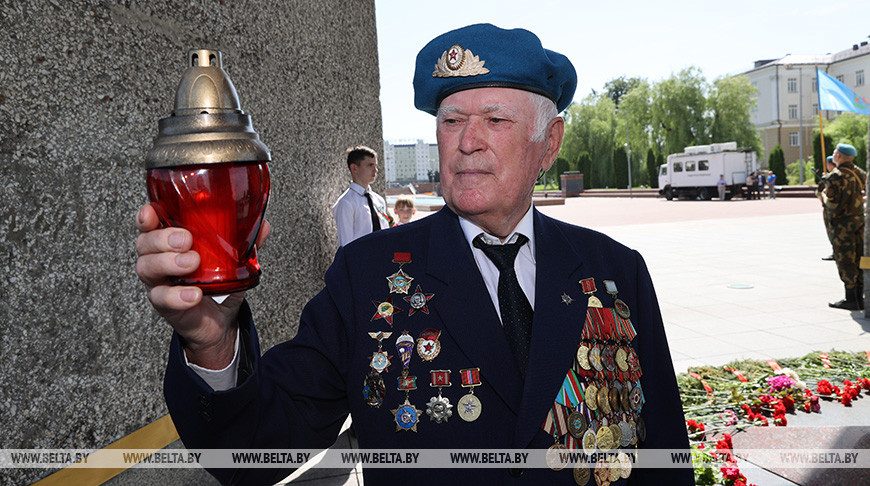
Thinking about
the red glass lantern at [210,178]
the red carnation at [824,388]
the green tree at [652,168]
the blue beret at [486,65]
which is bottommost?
the red carnation at [824,388]

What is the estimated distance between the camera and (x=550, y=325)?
1.65 meters

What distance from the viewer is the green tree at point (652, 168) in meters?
52.4

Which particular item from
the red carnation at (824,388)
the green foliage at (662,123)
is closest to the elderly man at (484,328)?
the red carnation at (824,388)

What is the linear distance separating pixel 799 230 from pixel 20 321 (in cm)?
1937

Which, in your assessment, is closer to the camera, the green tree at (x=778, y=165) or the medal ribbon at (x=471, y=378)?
the medal ribbon at (x=471, y=378)

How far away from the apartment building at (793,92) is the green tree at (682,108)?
33129mm

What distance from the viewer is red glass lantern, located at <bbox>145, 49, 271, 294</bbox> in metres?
0.81

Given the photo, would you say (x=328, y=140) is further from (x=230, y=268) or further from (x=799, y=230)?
(x=799, y=230)

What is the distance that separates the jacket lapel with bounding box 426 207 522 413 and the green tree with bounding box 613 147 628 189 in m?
58.1

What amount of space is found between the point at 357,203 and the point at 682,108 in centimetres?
4811

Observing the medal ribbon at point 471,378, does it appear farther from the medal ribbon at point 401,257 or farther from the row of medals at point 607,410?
the medal ribbon at point 401,257

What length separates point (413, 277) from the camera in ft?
5.75

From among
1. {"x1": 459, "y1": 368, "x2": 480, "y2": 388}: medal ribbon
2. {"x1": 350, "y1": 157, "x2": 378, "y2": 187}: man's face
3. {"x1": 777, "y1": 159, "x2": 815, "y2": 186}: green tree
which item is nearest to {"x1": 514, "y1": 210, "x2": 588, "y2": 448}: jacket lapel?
{"x1": 459, "y1": 368, "x2": 480, "y2": 388}: medal ribbon

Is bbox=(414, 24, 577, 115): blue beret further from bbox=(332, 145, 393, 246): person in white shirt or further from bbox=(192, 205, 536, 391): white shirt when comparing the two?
bbox=(332, 145, 393, 246): person in white shirt
